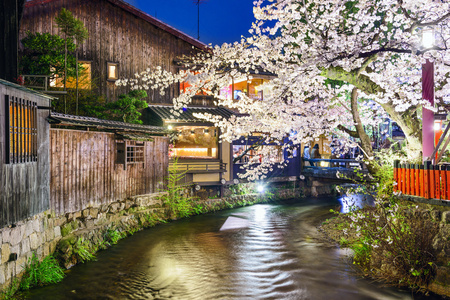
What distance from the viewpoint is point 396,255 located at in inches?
371

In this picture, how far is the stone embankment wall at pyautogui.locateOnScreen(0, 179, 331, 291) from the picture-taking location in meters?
8.86

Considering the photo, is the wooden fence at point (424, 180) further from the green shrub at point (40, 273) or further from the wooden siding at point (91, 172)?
the wooden siding at point (91, 172)

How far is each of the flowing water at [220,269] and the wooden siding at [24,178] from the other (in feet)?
7.34

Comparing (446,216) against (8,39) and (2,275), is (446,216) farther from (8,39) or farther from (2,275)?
(8,39)

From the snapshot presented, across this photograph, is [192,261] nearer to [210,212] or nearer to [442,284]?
[442,284]

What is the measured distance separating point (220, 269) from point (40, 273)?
5.30 metres

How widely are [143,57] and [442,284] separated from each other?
20.5m

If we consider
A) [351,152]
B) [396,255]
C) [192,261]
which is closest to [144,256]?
[192,261]

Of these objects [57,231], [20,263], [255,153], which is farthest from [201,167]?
[20,263]

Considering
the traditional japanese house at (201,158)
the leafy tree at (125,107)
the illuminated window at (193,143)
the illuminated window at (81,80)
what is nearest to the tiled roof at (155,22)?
the illuminated window at (81,80)

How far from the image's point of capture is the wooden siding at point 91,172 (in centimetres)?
1199

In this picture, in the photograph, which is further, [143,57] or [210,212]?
[143,57]

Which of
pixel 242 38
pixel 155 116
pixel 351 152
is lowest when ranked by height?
pixel 351 152

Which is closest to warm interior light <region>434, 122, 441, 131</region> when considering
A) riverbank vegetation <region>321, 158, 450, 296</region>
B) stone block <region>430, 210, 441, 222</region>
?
riverbank vegetation <region>321, 158, 450, 296</region>
